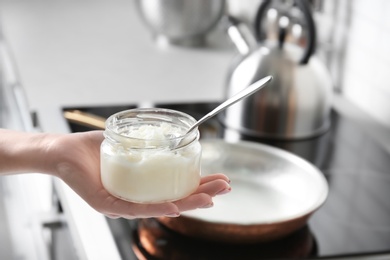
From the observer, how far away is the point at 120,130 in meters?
0.96

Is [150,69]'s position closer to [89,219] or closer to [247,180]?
[247,180]

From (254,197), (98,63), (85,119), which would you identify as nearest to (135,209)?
(254,197)

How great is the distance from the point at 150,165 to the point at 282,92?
0.75 m

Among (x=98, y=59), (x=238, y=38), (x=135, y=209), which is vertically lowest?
(x=98, y=59)

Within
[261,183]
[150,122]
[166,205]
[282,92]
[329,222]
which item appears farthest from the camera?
[282,92]

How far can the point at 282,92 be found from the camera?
5.20ft

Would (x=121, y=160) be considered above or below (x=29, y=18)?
above

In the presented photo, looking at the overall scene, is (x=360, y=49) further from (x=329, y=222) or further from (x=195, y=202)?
(x=195, y=202)

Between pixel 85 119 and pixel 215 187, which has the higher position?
pixel 215 187

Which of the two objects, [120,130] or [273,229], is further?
[273,229]

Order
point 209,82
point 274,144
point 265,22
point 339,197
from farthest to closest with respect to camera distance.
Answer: point 265,22 → point 209,82 → point 274,144 → point 339,197

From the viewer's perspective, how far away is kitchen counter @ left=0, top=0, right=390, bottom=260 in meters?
1.83

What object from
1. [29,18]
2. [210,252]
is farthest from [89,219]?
[29,18]

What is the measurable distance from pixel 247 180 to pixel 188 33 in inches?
39.4
